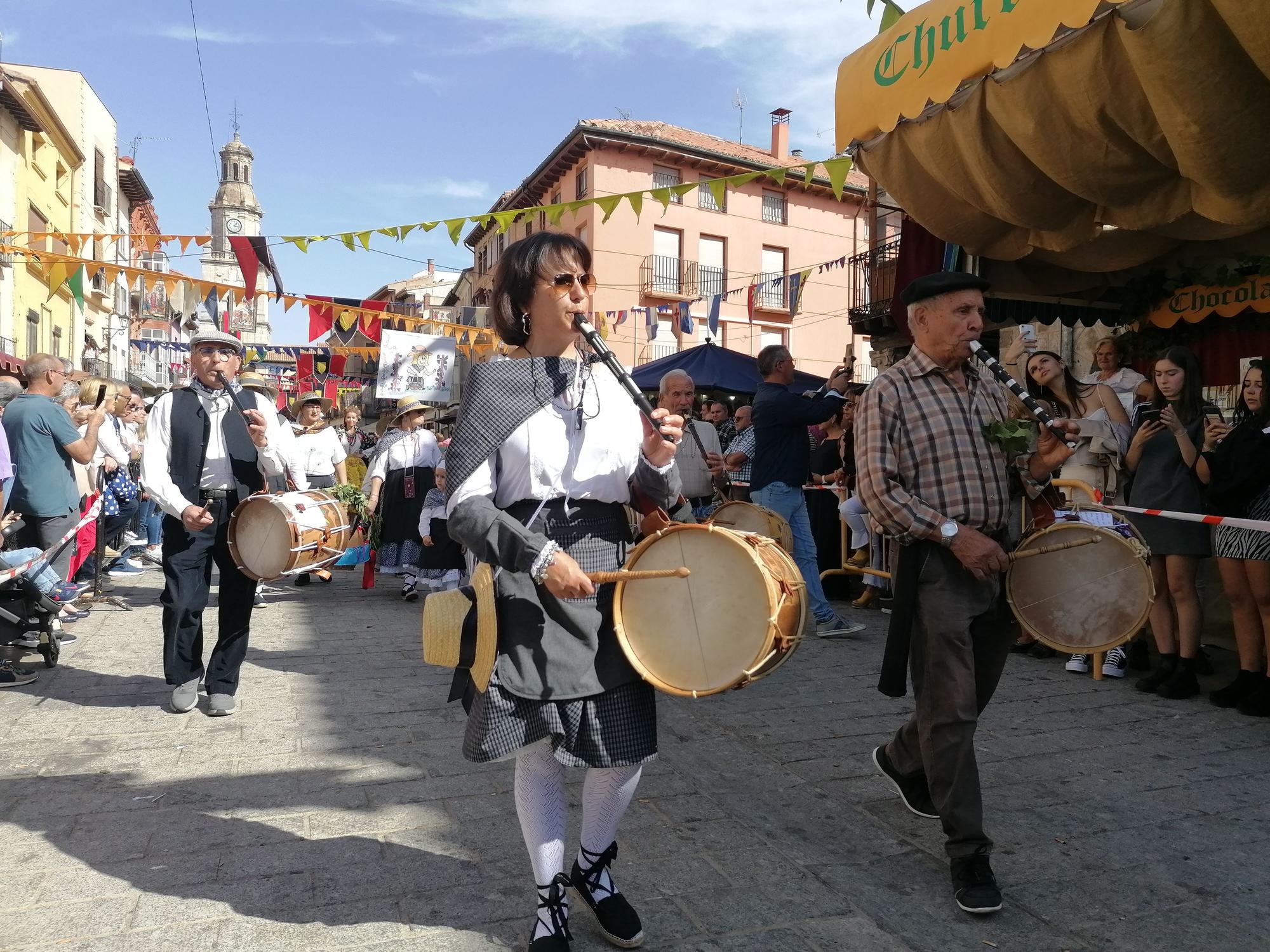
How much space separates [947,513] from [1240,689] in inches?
121

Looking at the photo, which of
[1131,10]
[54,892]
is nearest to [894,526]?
[1131,10]

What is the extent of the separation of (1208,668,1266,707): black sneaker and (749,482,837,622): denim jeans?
245 centimetres

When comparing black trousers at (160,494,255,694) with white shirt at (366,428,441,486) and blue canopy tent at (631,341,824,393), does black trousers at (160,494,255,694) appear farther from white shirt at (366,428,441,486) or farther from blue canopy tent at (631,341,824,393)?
blue canopy tent at (631,341,824,393)

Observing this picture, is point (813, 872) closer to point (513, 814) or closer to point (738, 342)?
point (513, 814)

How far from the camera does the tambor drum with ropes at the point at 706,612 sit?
236cm

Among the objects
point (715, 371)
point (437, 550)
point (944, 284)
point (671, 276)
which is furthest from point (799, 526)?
point (671, 276)

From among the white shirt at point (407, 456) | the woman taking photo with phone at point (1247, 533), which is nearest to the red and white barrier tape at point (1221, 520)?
the woman taking photo with phone at point (1247, 533)

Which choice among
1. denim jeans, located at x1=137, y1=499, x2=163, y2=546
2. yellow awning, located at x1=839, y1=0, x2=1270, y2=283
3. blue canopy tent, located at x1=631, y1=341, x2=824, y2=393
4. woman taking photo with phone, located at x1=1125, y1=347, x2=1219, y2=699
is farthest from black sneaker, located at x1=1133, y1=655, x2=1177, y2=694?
denim jeans, located at x1=137, y1=499, x2=163, y2=546

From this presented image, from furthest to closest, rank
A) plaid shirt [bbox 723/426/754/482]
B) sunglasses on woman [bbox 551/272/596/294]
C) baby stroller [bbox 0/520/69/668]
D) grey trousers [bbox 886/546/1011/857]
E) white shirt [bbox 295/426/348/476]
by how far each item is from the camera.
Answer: white shirt [bbox 295/426/348/476] → plaid shirt [bbox 723/426/754/482] → baby stroller [bbox 0/520/69/668] → grey trousers [bbox 886/546/1011/857] → sunglasses on woman [bbox 551/272/596/294]

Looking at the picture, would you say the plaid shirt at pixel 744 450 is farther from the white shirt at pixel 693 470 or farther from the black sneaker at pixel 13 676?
the black sneaker at pixel 13 676

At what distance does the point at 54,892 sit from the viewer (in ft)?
9.34

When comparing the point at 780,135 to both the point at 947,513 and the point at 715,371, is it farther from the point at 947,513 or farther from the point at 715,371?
the point at 947,513

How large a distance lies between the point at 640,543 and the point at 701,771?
181cm

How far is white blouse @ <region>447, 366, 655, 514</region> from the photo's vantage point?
244cm
